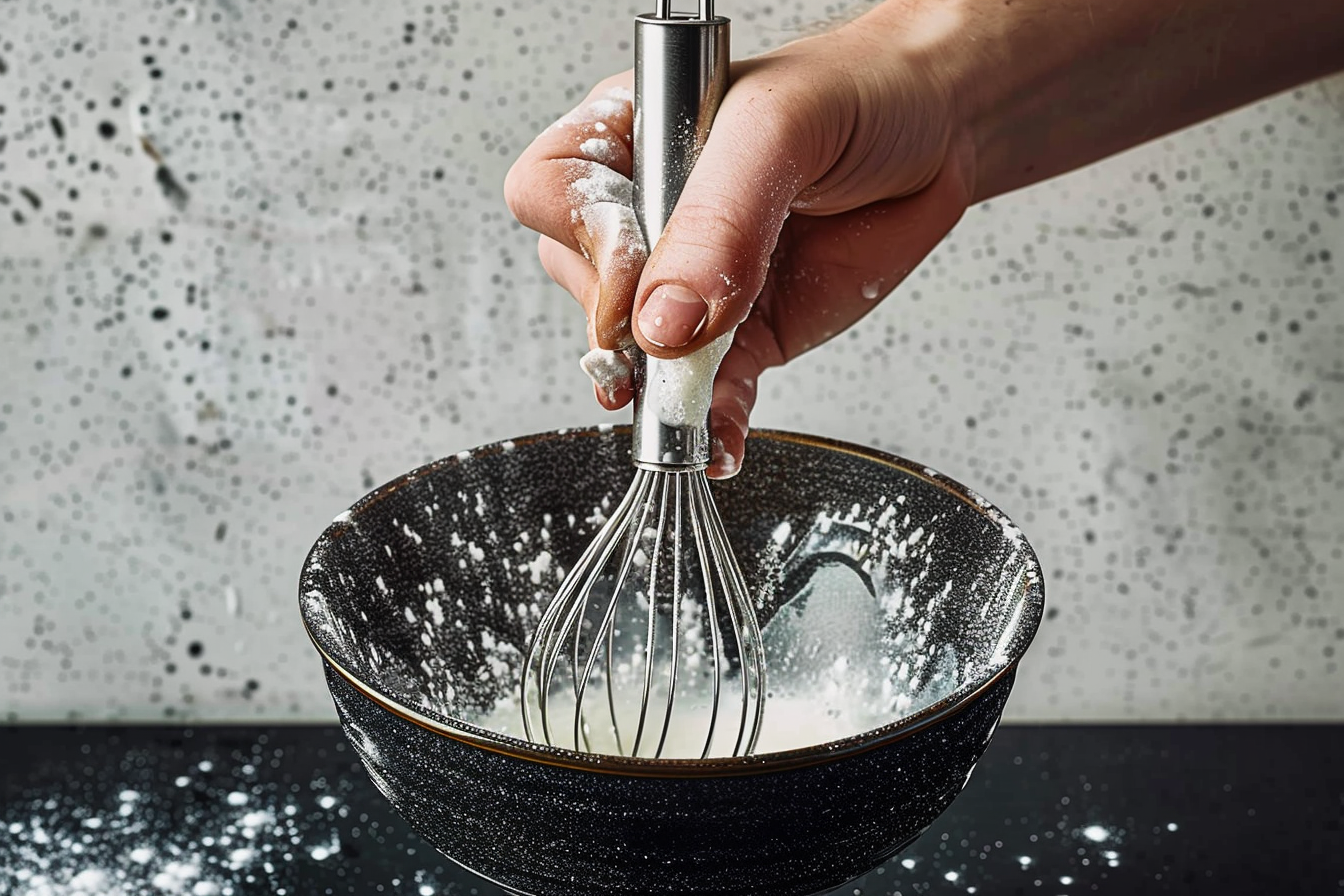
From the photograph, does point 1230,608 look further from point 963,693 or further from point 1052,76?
point 963,693

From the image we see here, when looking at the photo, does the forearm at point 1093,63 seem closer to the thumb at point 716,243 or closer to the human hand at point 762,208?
the human hand at point 762,208

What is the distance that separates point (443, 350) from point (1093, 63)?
1.38 ft

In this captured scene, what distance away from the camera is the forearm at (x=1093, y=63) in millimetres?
556

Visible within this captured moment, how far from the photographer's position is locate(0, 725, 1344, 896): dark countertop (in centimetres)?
64

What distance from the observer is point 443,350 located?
2.65ft

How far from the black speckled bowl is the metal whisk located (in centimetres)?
2

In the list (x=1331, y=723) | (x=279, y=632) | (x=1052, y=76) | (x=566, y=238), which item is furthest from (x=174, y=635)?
(x=1331, y=723)

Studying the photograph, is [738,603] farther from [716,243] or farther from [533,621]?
[716,243]

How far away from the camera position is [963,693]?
35 centimetres

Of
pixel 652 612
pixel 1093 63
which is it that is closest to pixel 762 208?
pixel 652 612

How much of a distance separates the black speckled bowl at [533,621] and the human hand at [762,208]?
0.18 ft

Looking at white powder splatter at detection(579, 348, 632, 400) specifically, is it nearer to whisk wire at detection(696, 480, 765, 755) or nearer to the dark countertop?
whisk wire at detection(696, 480, 765, 755)

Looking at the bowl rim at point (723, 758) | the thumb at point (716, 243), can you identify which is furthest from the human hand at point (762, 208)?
the bowl rim at point (723, 758)

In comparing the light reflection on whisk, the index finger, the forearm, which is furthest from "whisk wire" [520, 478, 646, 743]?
the forearm
